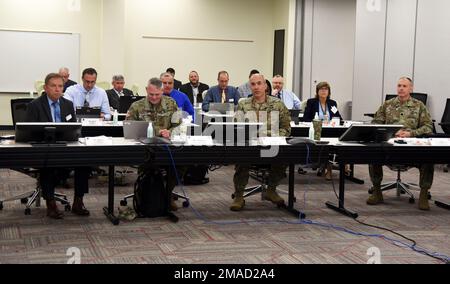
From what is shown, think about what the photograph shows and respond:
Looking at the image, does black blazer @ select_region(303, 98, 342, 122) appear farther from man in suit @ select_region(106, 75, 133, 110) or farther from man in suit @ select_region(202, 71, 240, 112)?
man in suit @ select_region(106, 75, 133, 110)

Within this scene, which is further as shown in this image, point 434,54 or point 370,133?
point 434,54

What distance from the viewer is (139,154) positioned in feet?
16.4

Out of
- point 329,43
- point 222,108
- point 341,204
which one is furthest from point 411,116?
point 329,43

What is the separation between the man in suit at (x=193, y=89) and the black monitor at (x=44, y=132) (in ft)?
17.7

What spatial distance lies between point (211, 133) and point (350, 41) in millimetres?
9001

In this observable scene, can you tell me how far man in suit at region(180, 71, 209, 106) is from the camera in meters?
10.4

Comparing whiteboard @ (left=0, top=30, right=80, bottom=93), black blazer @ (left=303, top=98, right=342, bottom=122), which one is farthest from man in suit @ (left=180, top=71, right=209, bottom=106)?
whiteboard @ (left=0, top=30, right=80, bottom=93)

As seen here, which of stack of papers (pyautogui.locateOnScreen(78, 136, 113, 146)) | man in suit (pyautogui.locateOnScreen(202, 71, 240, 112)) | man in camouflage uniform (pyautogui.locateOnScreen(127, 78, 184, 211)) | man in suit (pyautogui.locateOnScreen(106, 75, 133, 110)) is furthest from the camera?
man in suit (pyautogui.locateOnScreen(106, 75, 133, 110))

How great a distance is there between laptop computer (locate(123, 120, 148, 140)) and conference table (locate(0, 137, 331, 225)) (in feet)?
0.31

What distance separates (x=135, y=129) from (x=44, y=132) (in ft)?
2.83

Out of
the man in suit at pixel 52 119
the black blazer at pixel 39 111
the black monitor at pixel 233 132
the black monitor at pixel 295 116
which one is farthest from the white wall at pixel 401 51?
the black blazer at pixel 39 111

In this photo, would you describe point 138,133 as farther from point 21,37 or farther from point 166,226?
point 21,37

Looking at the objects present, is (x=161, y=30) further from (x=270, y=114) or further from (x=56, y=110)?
(x=56, y=110)
